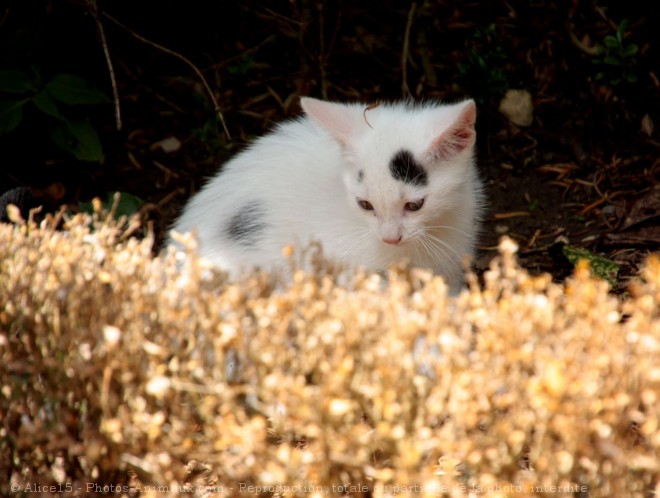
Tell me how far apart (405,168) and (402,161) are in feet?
0.11

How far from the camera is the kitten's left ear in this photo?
10.9 feet

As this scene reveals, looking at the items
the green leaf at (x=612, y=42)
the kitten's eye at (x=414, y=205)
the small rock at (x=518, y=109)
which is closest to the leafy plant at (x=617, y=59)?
the green leaf at (x=612, y=42)

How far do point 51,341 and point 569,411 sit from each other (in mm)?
1482

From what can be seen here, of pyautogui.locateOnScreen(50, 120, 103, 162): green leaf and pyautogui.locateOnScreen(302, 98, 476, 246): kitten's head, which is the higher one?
pyautogui.locateOnScreen(302, 98, 476, 246): kitten's head

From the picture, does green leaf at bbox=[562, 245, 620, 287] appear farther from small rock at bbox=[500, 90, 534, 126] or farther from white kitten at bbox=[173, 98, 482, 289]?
small rock at bbox=[500, 90, 534, 126]

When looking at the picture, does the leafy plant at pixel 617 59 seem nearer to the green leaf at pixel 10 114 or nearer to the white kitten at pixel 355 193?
the white kitten at pixel 355 193

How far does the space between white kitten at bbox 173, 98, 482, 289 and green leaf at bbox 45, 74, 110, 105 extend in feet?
3.28

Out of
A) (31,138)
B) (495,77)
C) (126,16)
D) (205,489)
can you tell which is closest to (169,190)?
(31,138)

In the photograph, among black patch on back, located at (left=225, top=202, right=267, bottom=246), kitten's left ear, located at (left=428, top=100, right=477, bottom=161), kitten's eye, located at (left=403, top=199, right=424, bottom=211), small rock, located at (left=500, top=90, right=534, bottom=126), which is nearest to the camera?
kitten's left ear, located at (left=428, top=100, right=477, bottom=161)

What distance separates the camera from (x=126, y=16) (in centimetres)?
559

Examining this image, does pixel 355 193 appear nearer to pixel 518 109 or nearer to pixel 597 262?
pixel 597 262

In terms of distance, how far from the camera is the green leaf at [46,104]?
14.6ft

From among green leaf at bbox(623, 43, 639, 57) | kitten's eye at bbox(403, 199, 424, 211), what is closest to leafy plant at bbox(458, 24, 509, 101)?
green leaf at bbox(623, 43, 639, 57)

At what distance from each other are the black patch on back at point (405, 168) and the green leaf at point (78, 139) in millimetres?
2061
